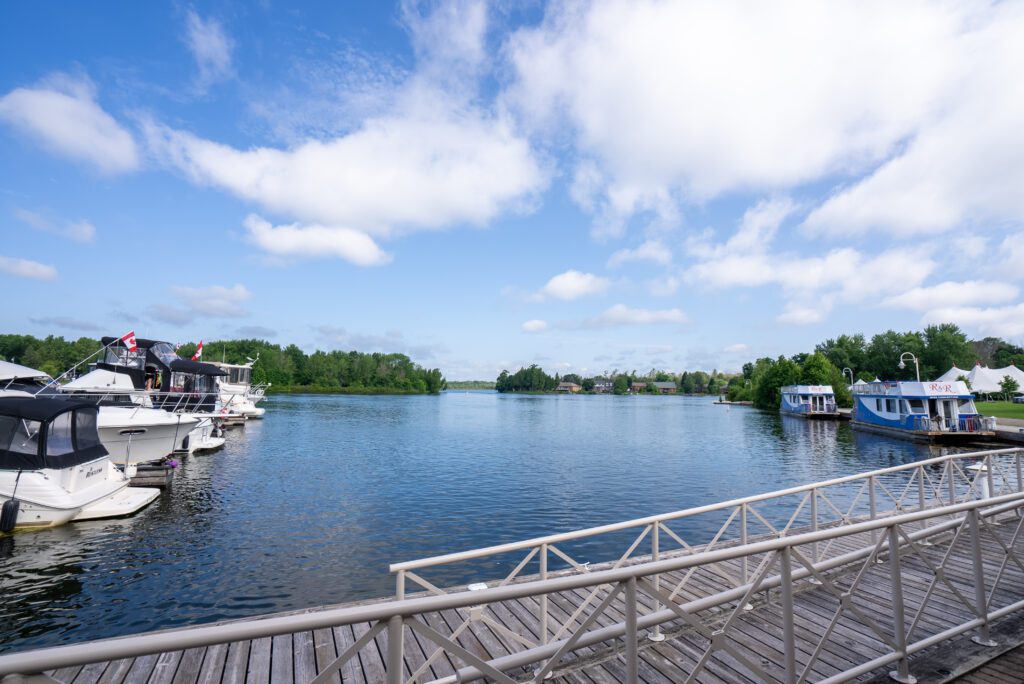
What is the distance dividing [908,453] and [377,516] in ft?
112

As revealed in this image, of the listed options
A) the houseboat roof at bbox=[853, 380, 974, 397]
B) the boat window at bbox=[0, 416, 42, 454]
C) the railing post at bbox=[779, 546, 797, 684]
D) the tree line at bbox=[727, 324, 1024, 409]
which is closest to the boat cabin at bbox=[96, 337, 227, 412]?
the boat window at bbox=[0, 416, 42, 454]

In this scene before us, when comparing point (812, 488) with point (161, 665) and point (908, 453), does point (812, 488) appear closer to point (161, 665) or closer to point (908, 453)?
point (161, 665)

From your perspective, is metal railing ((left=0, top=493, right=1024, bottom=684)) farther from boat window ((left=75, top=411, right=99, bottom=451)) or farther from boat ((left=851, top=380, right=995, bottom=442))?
boat ((left=851, top=380, right=995, bottom=442))

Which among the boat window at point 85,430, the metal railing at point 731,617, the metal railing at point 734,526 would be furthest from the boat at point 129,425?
the metal railing at point 731,617

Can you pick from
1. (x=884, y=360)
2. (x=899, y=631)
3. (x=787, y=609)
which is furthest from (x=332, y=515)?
(x=884, y=360)

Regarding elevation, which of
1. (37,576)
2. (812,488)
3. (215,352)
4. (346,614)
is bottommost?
(37,576)

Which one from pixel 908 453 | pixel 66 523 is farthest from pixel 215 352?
pixel 908 453

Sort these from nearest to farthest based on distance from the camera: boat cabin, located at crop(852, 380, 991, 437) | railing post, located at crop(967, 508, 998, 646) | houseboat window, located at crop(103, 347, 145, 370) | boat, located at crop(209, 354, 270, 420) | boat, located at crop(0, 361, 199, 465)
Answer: railing post, located at crop(967, 508, 998, 646) < boat, located at crop(0, 361, 199, 465) < houseboat window, located at crop(103, 347, 145, 370) < boat cabin, located at crop(852, 380, 991, 437) < boat, located at crop(209, 354, 270, 420)

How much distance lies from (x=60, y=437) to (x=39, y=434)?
0.78 meters

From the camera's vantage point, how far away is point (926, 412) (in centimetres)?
3822

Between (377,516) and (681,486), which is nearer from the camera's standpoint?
(377,516)

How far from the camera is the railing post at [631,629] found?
3.14 m

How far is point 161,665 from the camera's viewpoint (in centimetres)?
568

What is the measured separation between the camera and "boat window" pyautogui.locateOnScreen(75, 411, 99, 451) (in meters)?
16.2
